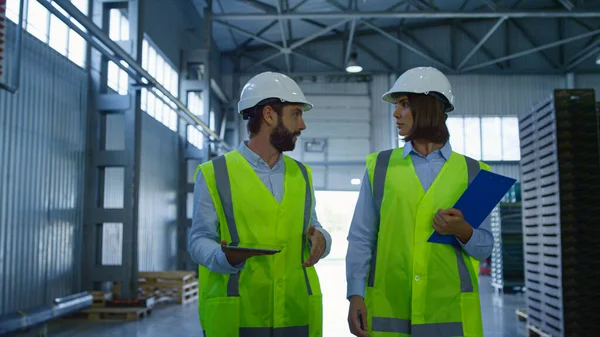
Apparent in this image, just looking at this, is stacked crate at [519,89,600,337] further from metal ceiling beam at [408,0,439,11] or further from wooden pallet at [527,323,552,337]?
metal ceiling beam at [408,0,439,11]

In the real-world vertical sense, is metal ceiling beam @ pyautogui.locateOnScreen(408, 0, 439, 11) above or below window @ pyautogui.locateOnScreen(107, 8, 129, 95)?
above

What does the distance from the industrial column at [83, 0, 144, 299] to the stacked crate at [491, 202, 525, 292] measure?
30.6 feet

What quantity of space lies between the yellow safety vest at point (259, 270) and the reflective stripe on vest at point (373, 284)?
408mm

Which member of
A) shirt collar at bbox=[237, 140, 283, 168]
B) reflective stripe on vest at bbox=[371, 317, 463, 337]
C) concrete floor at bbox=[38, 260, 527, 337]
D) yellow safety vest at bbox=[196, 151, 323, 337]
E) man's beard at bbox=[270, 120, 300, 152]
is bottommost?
concrete floor at bbox=[38, 260, 527, 337]

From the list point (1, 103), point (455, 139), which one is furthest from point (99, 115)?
point (455, 139)

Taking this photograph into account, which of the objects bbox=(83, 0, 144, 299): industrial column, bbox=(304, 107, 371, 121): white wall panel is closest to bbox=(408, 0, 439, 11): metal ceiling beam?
bbox=(304, 107, 371, 121): white wall panel

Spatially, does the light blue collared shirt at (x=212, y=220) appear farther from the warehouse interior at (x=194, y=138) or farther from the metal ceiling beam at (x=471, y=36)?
the metal ceiling beam at (x=471, y=36)

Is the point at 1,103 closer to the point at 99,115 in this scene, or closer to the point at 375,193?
the point at 99,115

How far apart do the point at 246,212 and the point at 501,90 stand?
894 inches

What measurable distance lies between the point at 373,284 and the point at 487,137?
71.9ft

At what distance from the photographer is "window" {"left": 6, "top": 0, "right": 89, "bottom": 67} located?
8867 mm

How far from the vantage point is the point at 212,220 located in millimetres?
2926

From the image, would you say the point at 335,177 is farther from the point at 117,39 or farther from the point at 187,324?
the point at 187,324

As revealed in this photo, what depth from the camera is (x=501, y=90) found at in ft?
77.5
